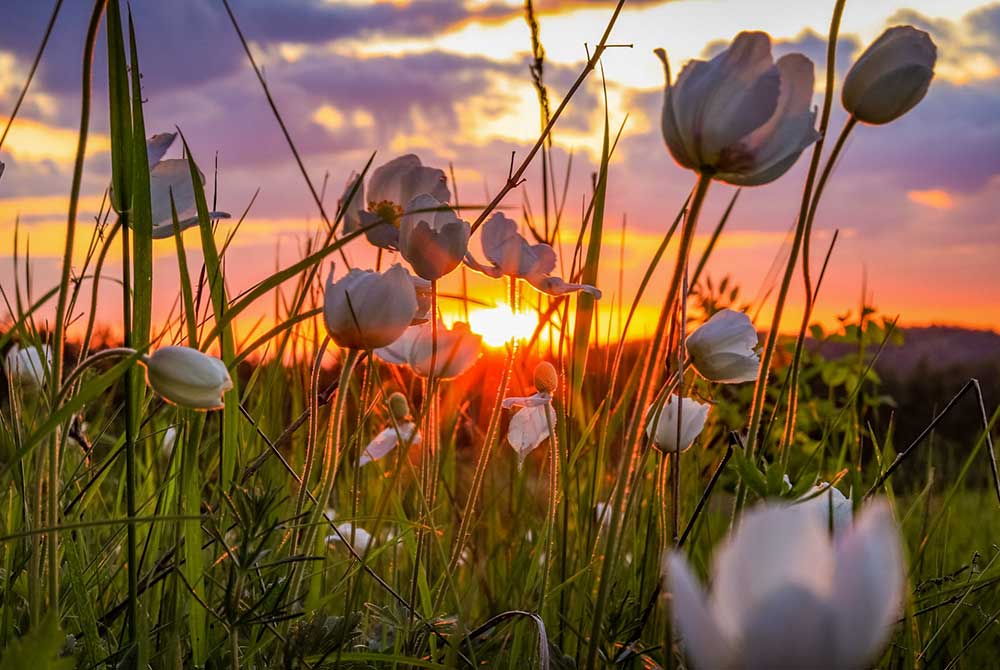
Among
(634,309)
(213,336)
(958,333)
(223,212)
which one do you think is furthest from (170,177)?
(958,333)

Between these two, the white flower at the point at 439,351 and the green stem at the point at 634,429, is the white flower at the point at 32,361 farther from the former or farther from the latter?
the green stem at the point at 634,429

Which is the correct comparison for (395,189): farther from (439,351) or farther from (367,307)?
(367,307)

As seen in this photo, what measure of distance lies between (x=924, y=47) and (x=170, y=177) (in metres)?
0.68

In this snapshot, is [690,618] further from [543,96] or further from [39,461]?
[543,96]

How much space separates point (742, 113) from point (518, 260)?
1.15 feet

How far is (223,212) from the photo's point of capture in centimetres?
92

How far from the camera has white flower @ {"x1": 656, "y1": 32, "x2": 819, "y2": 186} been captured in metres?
0.66

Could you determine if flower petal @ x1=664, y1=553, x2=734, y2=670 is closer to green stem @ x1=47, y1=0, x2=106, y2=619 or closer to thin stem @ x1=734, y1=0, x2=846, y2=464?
thin stem @ x1=734, y1=0, x2=846, y2=464

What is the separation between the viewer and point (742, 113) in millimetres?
657

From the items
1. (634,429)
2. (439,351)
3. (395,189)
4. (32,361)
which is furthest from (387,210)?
(32,361)

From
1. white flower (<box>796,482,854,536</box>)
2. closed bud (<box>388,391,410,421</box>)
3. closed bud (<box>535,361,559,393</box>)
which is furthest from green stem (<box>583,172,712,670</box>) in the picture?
closed bud (<box>388,391,410,421</box>)

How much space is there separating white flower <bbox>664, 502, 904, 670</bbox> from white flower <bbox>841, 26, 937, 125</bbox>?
510 millimetres

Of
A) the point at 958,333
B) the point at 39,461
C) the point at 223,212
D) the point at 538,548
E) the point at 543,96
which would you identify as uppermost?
the point at 543,96

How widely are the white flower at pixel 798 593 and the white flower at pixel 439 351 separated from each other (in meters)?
0.64
